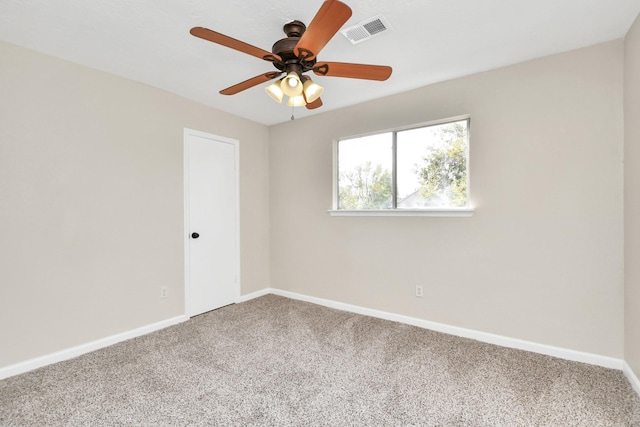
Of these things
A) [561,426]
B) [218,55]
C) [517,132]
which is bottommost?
[561,426]

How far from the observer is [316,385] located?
2.02m

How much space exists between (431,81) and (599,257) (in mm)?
2019

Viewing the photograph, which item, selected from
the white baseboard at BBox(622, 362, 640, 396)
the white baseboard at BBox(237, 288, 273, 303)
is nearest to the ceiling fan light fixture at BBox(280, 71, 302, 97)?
the white baseboard at BBox(622, 362, 640, 396)

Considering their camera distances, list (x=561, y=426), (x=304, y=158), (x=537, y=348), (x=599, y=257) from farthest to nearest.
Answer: (x=304, y=158), (x=537, y=348), (x=599, y=257), (x=561, y=426)

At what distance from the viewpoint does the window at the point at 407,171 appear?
284 cm

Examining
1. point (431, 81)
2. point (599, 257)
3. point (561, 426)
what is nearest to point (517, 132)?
point (431, 81)

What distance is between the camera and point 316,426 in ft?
5.37

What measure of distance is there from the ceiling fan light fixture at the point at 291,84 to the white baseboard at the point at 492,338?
2515 mm

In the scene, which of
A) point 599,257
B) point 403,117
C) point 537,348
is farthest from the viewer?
point 403,117

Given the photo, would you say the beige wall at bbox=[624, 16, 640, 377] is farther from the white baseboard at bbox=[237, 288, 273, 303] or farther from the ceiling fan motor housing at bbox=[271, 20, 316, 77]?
the white baseboard at bbox=[237, 288, 273, 303]

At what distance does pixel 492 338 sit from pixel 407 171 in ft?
5.78

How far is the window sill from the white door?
4.45 ft

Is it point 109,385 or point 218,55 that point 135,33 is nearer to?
point 218,55

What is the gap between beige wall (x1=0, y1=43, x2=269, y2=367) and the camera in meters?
2.19
